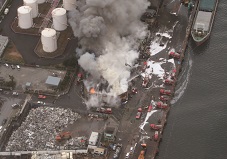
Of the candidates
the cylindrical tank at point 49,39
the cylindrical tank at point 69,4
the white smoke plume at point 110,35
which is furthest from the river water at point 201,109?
the cylindrical tank at point 69,4

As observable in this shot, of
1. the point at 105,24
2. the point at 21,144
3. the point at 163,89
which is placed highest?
the point at 105,24

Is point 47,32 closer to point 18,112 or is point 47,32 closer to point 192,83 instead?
point 18,112

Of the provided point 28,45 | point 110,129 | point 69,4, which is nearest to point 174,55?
point 110,129

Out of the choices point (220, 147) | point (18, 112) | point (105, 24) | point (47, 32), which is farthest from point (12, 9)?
point (220, 147)

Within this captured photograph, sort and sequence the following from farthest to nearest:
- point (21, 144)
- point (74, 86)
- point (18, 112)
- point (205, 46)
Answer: point (205, 46), point (74, 86), point (18, 112), point (21, 144)

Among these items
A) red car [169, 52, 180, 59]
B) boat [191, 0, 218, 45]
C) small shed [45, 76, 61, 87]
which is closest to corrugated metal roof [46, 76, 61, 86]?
small shed [45, 76, 61, 87]

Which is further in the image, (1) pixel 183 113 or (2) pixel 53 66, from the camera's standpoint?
(2) pixel 53 66
